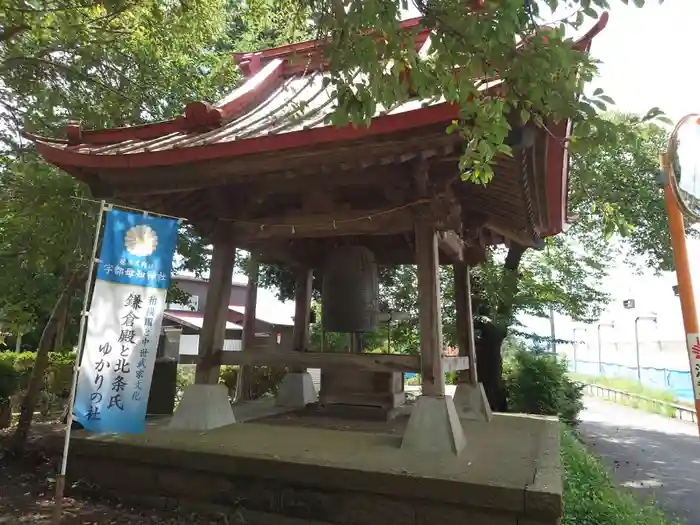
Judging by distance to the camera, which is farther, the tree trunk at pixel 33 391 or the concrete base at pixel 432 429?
the tree trunk at pixel 33 391

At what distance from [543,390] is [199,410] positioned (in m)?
9.20

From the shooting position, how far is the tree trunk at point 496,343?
38.1ft

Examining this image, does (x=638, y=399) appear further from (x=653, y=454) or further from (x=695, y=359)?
(x=695, y=359)

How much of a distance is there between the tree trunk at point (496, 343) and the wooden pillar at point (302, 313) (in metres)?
5.57

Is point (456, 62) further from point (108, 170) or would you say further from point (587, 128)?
point (108, 170)

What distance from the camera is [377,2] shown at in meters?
2.50

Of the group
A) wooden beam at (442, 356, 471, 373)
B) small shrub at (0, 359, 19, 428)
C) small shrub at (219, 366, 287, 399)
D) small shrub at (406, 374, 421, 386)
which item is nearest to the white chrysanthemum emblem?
wooden beam at (442, 356, 471, 373)

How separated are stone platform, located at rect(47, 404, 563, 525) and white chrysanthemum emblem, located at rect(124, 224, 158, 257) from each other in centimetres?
181

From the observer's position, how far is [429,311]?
183 inches

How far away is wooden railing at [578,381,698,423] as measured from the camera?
1616 centimetres

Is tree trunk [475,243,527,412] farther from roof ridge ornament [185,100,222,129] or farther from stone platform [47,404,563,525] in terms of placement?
roof ridge ornament [185,100,222,129]

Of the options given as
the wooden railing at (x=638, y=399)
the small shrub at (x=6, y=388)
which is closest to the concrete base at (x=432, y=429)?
the small shrub at (x=6, y=388)

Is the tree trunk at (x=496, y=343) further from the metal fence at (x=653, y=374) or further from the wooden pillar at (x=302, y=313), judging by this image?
the wooden pillar at (x=302, y=313)

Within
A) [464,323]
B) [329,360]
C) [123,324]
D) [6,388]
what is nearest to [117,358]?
[123,324]
